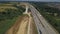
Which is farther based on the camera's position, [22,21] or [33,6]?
[33,6]

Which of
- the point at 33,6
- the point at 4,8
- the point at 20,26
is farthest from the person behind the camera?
the point at 33,6

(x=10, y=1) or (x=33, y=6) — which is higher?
(x=10, y=1)

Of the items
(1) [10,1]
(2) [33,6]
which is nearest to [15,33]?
(1) [10,1]

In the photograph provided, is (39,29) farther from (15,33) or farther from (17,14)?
(17,14)

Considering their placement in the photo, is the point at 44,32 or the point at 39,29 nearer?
the point at 44,32

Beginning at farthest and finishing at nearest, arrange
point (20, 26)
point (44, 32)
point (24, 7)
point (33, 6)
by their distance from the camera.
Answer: point (33, 6) < point (24, 7) < point (20, 26) < point (44, 32)

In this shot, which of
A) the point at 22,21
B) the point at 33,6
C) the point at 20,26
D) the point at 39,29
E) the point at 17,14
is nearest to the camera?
the point at 39,29

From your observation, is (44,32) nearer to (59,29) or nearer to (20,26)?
(59,29)

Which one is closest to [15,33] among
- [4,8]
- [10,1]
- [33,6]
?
[4,8]

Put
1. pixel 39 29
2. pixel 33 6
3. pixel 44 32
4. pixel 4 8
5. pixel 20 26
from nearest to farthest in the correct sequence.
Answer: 1. pixel 44 32
2. pixel 39 29
3. pixel 20 26
4. pixel 4 8
5. pixel 33 6
